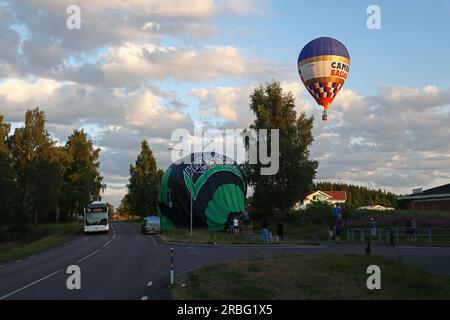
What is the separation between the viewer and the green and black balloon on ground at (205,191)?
49000 millimetres

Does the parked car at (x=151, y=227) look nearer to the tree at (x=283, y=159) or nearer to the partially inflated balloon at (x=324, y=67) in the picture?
the tree at (x=283, y=159)

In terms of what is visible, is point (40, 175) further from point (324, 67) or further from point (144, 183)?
point (324, 67)

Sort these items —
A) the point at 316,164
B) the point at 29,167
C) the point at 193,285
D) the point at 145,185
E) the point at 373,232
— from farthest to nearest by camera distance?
the point at 145,185 → the point at 29,167 → the point at 316,164 → the point at 373,232 → the point at 193,285

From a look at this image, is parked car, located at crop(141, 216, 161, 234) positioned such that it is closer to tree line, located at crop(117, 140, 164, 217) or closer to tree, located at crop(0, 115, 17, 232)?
tree, located at crop(0, 115, 17, 232)

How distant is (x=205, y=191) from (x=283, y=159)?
9.35 m

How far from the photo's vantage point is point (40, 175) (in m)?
74.9

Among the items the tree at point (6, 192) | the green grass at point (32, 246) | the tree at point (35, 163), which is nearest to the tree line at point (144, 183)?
the tree at point (35, 163)

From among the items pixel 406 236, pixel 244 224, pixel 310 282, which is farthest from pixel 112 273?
pixel 244 224
